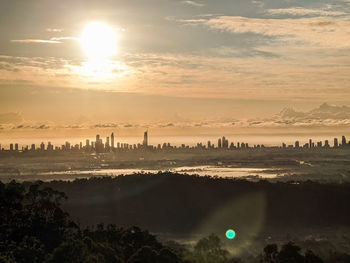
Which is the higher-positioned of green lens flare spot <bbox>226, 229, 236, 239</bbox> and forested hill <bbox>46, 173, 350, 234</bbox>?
forested hill <bbox>46, 173, 350, 234</bbox>

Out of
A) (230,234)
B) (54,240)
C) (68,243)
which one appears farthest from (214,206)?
(68,243)

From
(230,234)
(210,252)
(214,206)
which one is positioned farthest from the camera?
(214,206)

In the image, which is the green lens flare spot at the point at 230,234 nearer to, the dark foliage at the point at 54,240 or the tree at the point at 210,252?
the tree at the point at 210,252

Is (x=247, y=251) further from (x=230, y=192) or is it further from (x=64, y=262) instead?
(x=230, y=192)

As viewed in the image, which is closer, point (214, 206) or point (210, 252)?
point (210, 252)

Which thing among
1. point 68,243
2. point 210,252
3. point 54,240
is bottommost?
point 210,252

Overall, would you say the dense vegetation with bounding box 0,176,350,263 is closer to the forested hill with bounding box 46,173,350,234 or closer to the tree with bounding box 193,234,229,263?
the tree with bounding box 193,234,229,263

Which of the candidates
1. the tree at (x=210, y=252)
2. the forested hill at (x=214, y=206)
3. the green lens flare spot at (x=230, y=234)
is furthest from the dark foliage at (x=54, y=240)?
the forested hill at (x=214, y=206)

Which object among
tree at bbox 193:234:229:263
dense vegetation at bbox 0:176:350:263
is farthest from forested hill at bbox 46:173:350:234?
dense vegetation at bbox 0:176:350:263

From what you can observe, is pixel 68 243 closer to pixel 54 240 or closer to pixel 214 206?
pixel 54 240

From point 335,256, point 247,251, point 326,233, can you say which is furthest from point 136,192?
point 335,256
